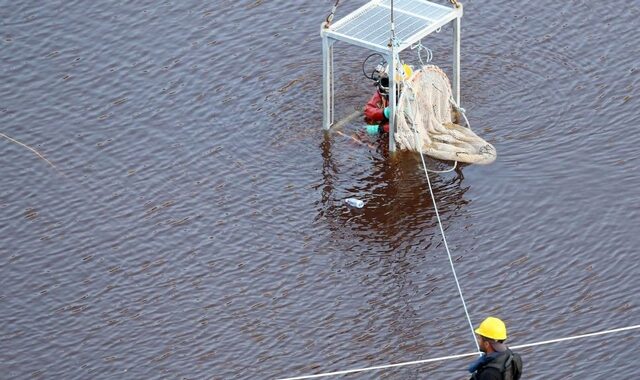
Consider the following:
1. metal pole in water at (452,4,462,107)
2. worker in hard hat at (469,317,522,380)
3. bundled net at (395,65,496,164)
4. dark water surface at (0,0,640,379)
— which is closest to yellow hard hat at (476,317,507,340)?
worker in hard hat at (469,317,522,380)

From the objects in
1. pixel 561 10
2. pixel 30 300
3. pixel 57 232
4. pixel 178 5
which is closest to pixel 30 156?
pixel 57 232

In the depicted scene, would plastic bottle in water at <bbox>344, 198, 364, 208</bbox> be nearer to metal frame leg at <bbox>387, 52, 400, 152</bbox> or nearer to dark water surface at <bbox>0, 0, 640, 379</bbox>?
dark water surface at <bbox>0, 0, 640, 379</bbox>

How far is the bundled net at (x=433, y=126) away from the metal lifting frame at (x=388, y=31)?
206 millimetres

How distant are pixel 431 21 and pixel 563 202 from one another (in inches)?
137

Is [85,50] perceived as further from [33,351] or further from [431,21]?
[33,351]

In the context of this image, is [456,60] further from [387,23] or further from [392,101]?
[392,101]

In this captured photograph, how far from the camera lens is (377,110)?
64.8ft

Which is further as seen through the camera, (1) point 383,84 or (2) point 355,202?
(1) point 383,84

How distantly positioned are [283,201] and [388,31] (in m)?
3.00

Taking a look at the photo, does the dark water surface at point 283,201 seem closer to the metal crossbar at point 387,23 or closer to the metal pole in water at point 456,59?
the metal pole in water at point 456,59

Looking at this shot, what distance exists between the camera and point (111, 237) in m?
17.8

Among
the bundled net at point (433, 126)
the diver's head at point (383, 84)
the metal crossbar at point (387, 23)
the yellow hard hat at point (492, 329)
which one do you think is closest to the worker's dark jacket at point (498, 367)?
the yellow hard hat at point (492, 329)

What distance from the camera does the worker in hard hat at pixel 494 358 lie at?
12211mm

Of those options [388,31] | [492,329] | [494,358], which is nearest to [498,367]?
[494,358]
